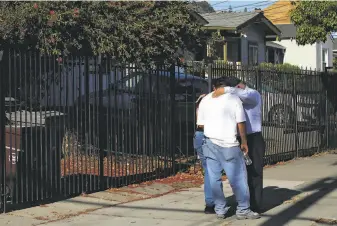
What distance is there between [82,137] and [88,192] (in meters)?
0.87

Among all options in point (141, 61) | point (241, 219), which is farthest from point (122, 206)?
point (141, 61)

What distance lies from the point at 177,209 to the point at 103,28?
424cm

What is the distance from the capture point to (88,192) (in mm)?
7996

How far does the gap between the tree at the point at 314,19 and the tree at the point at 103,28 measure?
12.9 ft

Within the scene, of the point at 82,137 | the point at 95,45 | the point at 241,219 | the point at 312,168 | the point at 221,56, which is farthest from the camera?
the point at 221,56

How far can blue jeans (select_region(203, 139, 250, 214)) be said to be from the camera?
6371 mm

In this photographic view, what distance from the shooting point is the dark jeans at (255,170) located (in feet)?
22.5

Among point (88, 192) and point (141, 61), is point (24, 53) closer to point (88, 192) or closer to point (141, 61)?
point (88, 192)

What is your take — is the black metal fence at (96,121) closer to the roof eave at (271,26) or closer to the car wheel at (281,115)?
the car wheel at (281,115)

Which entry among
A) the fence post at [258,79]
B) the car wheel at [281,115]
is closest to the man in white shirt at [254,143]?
the fence post at [258,79]

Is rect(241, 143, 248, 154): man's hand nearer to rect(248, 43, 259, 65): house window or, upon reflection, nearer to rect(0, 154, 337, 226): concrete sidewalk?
rect(0, 154, 337, 226): concrete sidewalk

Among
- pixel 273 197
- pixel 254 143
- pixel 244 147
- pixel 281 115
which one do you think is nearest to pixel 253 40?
pixel 281 115

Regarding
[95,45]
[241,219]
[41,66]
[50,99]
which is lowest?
[241,219]

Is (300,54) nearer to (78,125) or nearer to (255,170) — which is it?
(78,125)
